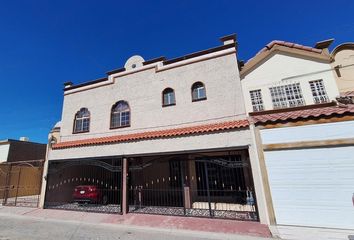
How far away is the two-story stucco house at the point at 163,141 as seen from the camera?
357 inches

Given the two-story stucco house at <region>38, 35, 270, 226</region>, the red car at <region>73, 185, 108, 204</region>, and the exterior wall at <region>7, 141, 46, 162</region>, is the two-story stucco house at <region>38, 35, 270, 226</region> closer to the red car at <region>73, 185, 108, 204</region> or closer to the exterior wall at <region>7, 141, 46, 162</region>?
the red car at <region>73, 185, 108, 204</region>

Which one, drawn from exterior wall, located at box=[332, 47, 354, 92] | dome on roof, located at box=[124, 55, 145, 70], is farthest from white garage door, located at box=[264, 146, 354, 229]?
dome on roof, located at box=[124, 55, 145, 70]

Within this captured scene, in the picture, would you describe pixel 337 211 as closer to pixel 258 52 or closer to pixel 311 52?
pixel 311 52

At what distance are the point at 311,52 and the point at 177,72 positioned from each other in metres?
8.43

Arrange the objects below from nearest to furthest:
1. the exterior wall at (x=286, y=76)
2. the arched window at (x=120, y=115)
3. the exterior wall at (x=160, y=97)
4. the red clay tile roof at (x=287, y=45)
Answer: the exterior wall at (x=160, y=97), the exterior wall at (x=286, y=76), the red clay tile roof at (x=287, y=45), the arched window at (x=120, y=115)

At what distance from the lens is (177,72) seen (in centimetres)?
1212

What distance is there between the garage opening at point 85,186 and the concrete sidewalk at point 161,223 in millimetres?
1089

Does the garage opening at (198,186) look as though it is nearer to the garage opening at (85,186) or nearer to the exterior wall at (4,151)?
the garage opening at (85,186)

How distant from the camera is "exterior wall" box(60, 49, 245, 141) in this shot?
35.1 feet

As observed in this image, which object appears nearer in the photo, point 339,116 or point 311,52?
point 339,116

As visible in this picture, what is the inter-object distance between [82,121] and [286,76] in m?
14.5

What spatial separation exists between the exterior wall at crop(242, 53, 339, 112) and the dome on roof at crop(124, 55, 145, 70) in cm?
733

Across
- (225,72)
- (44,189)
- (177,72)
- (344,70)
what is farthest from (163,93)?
(344,70)

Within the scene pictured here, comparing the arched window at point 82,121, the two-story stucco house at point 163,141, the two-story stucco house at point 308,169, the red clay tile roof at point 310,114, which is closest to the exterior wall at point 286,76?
the two-story stucco house at point 163,141
